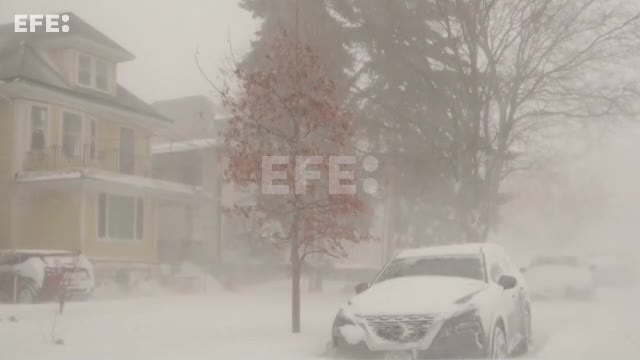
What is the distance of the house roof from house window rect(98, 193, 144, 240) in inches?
53.4

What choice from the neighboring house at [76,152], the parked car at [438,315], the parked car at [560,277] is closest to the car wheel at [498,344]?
the parked car at [438,315]

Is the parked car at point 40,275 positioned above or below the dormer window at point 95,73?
below

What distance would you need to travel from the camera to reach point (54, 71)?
11.4m

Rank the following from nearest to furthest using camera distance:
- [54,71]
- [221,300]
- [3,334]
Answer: [3,334] < [54,71] < [221,300]

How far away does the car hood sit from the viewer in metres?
7.31

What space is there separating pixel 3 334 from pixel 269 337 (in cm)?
285

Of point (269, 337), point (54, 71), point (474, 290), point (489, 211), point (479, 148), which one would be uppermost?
point (54, 71)

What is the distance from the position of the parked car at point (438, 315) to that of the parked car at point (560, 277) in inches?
132

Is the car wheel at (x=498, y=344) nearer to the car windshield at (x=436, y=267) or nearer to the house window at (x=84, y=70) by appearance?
the car windshield at (x=436, y=267)

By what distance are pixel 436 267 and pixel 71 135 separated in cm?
540

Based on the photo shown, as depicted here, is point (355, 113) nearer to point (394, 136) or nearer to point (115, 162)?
point (394, 136)

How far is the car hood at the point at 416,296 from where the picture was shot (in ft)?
24.0

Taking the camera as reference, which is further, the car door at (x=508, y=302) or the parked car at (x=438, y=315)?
the car door at (x=508, y=302)

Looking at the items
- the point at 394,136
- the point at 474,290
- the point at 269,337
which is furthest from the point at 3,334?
the point at 394,136
